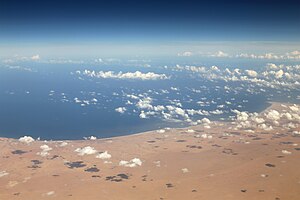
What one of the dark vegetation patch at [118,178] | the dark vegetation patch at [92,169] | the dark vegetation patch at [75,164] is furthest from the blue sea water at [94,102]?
the dark vegetation patch at [118,178]

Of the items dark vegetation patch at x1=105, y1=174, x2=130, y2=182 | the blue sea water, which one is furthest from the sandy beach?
the blue sea water

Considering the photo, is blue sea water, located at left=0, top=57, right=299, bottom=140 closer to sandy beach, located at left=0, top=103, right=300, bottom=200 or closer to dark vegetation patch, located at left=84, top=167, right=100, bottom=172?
sandy beach, located at left=0, top=103, right=300, bottom=200

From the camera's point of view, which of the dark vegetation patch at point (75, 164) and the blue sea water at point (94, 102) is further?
the blue sea water at point (94, 102)

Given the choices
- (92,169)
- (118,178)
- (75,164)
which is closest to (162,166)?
(118,178)

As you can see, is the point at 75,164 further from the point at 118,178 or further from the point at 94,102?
the point at 94,102

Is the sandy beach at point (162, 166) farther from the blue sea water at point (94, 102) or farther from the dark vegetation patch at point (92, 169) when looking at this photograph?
the blue sea water at point (94, 102)
